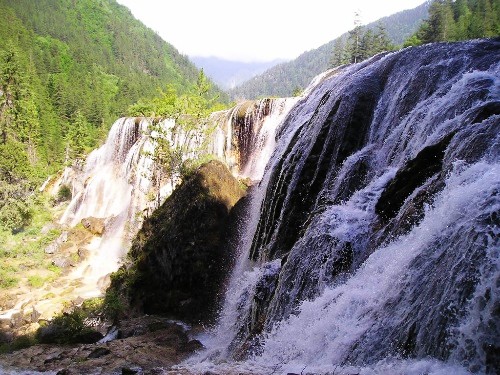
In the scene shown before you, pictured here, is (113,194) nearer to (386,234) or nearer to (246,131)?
(246,131)

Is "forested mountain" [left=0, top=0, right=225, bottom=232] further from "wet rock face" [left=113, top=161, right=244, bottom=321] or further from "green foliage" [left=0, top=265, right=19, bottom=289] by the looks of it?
"wet rock face" [left=113, top=161, right=244, bottom=321]

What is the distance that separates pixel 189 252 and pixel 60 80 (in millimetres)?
69691

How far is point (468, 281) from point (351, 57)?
64961mm

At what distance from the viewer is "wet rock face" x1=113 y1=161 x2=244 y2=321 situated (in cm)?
1476

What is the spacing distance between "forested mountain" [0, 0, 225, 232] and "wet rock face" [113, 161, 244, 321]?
13057 millimetres

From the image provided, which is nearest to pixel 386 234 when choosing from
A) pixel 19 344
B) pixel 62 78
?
pixel 19 344

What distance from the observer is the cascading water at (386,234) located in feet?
13.1

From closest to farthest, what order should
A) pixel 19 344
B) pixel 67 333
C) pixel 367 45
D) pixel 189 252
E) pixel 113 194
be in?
pixel 67 333 → pixel 19 344 → pixel 189 252 → pixel 113 194 → pixel 367 45

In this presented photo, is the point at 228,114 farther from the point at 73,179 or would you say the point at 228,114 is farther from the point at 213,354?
the point at 73,179

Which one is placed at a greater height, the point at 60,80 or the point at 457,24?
the point at 60,80

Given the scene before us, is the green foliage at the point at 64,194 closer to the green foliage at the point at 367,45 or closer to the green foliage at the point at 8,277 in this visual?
the green foliage at the point at 8,277

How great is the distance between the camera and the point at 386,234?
6.64 meters

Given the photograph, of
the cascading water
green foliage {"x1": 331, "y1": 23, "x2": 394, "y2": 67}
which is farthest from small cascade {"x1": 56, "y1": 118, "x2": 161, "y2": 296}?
green foliage {"x1": 331, "y1": 23, "x2": 394, "y2": 67}

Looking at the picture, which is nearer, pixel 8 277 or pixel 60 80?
pixel 8 277
